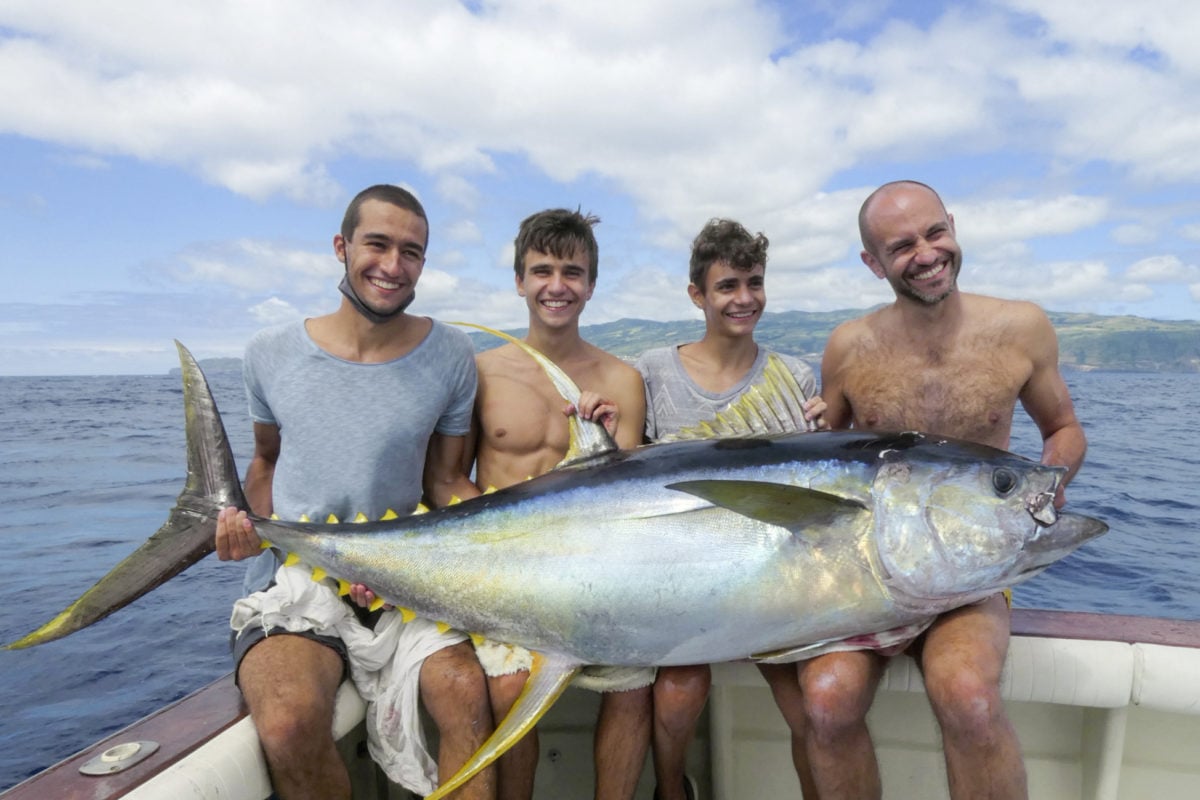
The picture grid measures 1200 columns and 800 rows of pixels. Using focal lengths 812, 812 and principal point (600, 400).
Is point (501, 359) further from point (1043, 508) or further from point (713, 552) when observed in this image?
point (1043, 508)

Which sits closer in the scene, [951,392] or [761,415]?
[761,415]

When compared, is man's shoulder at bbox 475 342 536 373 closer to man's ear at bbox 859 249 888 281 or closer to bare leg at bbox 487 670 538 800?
bare leg at bbox 487 670 538 800

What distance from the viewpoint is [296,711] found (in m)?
2.09

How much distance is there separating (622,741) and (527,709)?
14.8 inches

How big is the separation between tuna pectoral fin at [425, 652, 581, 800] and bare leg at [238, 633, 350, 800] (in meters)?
0.32

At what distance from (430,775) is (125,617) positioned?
19.9 ft

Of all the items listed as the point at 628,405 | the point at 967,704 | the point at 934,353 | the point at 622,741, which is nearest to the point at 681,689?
the point at 622,741

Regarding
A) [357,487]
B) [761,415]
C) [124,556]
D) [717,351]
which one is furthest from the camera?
[124,556]

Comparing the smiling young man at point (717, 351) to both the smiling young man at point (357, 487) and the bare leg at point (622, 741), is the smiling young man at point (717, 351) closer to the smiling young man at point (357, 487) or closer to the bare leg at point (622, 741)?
the smiling young man at point (357, 487)

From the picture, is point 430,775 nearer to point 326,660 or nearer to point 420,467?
point 326,660

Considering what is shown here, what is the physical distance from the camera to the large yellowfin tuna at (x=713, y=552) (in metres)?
1.93

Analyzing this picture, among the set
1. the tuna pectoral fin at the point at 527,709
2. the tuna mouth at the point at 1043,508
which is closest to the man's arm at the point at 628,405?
the tuna pectoral fin at the point at 527,709

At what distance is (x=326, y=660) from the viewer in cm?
228

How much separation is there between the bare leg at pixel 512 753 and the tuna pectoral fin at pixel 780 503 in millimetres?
748
